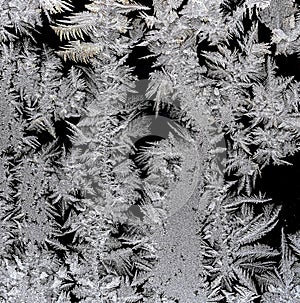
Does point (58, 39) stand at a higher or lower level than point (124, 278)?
higher

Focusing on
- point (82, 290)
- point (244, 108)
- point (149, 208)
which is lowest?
point (82, 290)

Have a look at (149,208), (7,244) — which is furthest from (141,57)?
(7,244)

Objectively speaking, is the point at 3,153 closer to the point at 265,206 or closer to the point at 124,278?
the point at 124,278

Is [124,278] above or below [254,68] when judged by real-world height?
below

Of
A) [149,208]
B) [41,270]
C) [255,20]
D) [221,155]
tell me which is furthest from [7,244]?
[255,20]

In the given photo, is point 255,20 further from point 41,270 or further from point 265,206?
point 41,270
